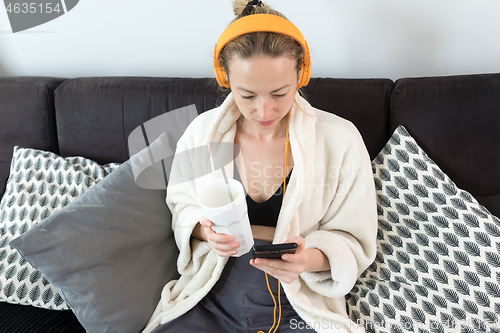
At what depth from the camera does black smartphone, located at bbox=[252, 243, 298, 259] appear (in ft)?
2.71

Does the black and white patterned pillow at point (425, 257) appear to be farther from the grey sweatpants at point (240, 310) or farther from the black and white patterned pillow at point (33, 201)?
the black and white patterned pillow at point (33, 201)

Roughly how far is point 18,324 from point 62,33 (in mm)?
1312

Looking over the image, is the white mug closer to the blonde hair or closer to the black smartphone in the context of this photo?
the black smartphone

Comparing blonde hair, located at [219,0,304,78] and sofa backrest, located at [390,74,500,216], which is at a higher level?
blonde hair, located at [219,0,304,78]

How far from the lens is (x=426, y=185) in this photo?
113cm

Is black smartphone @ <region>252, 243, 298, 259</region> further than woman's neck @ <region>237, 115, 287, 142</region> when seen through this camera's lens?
No

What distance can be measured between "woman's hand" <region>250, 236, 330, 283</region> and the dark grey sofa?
1.64 feet

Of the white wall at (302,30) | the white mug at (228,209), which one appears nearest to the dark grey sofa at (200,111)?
the white wall at (302,30)

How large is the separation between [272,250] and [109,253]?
58cm

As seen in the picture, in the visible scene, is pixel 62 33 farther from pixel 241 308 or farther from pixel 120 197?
pixel 241 308

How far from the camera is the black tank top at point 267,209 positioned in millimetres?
1091

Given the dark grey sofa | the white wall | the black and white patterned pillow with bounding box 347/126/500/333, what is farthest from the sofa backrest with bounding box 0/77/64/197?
the black and white patterned pillow with bounding box 347/126/500/333

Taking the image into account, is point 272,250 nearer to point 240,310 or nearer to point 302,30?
point 240,310

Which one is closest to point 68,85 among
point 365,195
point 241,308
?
point 241,308
